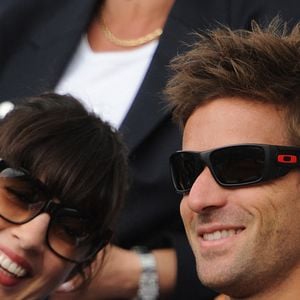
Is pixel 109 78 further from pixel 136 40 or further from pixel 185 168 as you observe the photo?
pixel 185 168

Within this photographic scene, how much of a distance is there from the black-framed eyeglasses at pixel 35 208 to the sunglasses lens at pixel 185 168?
37 centimetres

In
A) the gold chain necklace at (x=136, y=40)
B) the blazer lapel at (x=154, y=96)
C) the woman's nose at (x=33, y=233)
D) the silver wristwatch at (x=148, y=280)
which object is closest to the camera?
the woman's nose at (x=33, y=233)

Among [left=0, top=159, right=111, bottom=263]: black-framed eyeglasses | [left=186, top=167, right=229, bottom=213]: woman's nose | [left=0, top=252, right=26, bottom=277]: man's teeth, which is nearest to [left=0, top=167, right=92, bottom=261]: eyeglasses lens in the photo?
[left=0, top=159, right=111, bottom=263]: black-framed eyeglasses

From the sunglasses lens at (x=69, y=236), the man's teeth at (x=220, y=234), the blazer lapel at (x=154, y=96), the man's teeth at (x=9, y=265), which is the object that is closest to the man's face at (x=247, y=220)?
the man's teeth at (x=220, y=234)

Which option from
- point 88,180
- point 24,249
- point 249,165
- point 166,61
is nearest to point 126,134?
point 166,61

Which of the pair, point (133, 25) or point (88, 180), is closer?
point (88, 180)

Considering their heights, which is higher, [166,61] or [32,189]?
[32,189]

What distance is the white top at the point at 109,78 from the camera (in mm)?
3443

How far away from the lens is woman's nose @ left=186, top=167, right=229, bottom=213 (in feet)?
7.85

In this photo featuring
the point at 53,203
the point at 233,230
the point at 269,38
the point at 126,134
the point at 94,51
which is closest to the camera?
the point at 233,230

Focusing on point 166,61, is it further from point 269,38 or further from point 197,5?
point 269,38

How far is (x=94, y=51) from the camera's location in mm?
3609

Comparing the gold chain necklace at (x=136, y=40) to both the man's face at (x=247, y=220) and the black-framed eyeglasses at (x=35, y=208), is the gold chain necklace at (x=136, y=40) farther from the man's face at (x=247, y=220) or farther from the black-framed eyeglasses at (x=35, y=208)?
the man's face at (x=247, y=220)

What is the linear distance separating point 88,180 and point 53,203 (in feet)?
0.45
